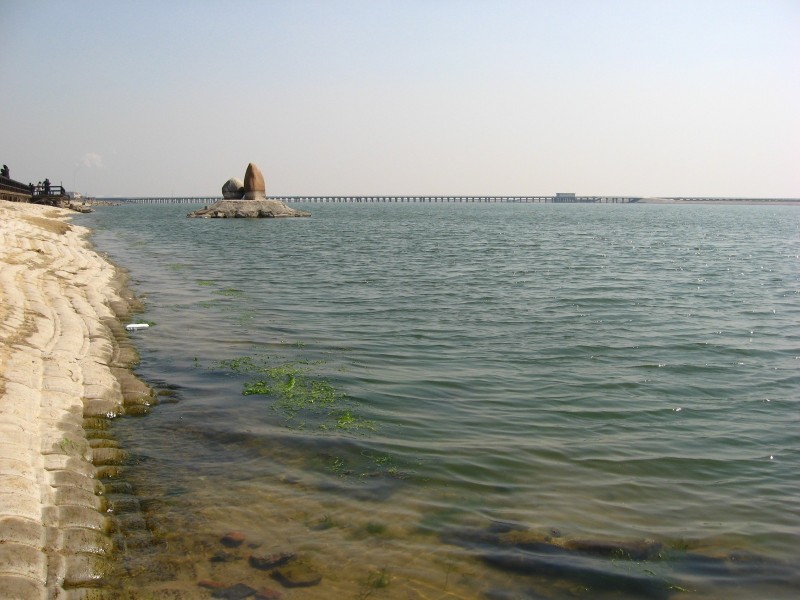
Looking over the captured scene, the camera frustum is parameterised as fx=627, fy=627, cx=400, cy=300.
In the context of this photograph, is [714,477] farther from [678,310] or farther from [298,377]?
[678,310]

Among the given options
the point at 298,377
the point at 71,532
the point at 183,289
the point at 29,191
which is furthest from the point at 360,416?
the point at 29,191

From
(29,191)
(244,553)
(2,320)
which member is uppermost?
(29,191)

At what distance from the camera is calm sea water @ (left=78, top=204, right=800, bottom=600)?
5.09m

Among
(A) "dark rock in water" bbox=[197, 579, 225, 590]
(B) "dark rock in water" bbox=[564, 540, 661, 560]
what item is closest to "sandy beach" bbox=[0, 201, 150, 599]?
(A) "dark rock in water" bbox=[197, 579, 225, 590]

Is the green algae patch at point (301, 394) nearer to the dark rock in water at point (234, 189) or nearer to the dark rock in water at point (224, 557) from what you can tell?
the dark rock in water at point (224, 557)

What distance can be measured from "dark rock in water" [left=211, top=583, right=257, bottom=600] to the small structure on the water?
7202 cm

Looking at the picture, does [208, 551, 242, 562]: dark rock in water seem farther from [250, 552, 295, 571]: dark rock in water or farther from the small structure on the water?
the small structure on the water

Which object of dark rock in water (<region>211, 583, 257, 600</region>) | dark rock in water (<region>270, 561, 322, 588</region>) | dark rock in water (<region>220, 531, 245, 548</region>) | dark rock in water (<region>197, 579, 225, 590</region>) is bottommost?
dark rock in water (<region>270, 561, 322, 588</region>)

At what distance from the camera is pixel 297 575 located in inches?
191

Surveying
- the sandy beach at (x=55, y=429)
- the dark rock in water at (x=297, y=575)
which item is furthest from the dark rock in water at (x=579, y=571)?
the sandy beach at (x=55, y=429)

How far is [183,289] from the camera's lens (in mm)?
19578

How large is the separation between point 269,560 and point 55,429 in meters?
3.06

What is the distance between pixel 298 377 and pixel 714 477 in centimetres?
623

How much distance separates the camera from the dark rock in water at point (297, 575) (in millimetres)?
4762
